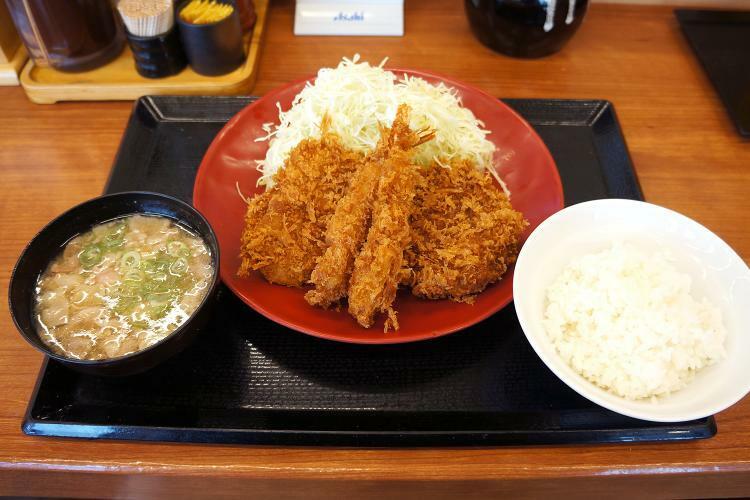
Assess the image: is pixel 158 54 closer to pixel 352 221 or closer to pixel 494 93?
pixel 352 221

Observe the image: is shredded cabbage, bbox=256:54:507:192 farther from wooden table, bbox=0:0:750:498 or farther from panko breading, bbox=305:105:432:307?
wooden table, bbox=0:0:750:498

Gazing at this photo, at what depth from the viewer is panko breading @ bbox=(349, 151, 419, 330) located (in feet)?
5.06

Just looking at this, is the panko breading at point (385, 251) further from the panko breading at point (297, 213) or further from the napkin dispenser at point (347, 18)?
the napkin dispenser at point (347, 18)

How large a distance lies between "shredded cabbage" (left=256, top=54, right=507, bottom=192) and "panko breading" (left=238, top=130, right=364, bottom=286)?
5.2 inches

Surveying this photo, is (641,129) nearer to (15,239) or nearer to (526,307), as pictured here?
(526,307)

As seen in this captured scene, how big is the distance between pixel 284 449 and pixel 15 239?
1315mm

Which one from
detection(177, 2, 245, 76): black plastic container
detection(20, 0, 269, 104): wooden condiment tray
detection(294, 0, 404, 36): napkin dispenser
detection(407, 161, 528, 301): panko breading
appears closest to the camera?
detection(407, 161, 528, 301): panko breading

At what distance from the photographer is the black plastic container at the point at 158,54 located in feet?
7.55

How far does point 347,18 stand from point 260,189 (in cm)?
125

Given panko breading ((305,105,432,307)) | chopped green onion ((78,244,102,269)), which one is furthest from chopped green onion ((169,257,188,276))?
panko breading ((305,105,432,307))

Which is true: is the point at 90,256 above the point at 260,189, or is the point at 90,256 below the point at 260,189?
above

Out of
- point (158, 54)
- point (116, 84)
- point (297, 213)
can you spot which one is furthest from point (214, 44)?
point (297, 213)

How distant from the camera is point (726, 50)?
265 centimetres

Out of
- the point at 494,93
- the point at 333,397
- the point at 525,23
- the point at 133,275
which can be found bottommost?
the point at 333,397
